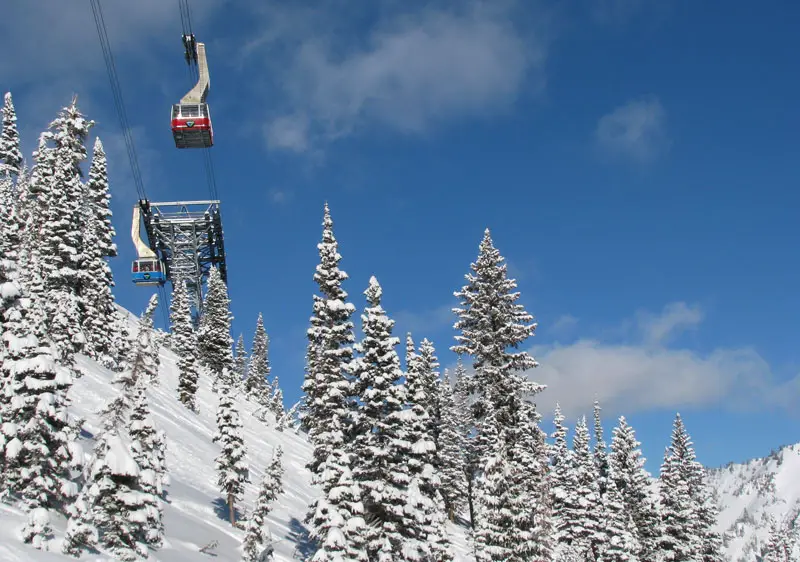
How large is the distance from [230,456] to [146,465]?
18.4 metres

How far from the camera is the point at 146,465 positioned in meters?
22.7

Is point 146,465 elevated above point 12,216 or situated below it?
below

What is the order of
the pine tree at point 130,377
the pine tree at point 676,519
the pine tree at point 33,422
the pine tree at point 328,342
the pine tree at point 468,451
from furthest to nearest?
the pine tree at point 468,451, the pine tree at point 676,519, the pine tree at point 328,342, the pine tree at point 130,377, the pine tree at point 33,422

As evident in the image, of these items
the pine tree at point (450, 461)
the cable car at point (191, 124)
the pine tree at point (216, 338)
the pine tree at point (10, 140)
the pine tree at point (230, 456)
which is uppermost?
the cable car at point (191, 124)

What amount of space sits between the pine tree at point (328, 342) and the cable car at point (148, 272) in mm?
74277

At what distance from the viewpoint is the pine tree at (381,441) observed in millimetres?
27391

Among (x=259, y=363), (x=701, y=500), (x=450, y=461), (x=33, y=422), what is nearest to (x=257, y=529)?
(x=33, y=422)

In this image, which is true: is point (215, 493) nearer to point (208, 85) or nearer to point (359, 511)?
point (359, 511)

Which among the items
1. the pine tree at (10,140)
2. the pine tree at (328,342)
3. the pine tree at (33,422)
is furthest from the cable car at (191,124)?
the pine tree at (33,422)

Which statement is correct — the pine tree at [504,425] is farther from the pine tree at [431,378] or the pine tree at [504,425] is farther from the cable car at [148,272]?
the cable car at [148,272]

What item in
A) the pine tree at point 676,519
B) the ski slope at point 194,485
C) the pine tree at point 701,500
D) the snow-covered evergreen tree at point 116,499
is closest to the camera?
the snow-covered evergreen tree at point 116,499

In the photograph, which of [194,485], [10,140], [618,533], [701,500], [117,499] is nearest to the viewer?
[117,499]

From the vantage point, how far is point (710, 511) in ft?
174

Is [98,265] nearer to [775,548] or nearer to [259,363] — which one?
[259,363]
